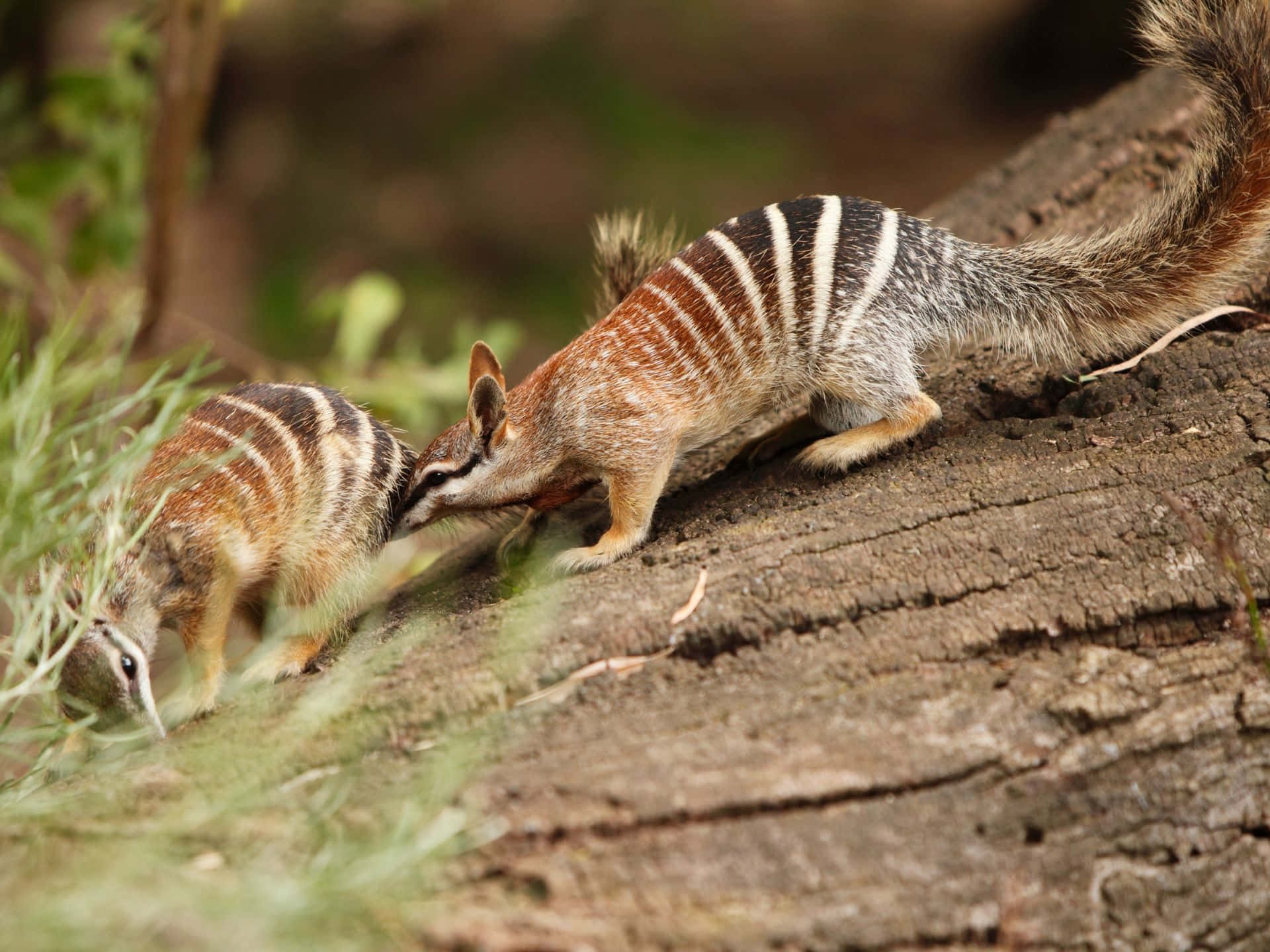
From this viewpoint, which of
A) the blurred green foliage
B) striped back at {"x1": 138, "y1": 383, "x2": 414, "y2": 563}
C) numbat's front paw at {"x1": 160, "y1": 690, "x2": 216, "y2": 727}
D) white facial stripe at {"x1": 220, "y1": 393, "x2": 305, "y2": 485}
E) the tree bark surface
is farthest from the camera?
the blurred green foliage

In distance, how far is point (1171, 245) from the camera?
2.49 meters

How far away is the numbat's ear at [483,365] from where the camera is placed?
8.38 ft

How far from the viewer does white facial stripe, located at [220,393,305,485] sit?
261 centimetres

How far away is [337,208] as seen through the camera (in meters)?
7.98

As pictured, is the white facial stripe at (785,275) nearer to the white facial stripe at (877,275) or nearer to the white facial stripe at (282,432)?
the white facial stripe at (877,275)

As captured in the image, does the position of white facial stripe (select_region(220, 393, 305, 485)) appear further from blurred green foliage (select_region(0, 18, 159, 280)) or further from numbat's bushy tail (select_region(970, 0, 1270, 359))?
blurred green foliage (select_region(0, 18, 159, 280))

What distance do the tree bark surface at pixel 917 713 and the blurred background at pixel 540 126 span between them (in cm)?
562

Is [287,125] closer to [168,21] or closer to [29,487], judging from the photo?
[168,21]

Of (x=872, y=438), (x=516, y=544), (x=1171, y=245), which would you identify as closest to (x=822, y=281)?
(x=872, y=438)

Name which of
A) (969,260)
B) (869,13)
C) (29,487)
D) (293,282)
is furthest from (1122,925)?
(869,13)

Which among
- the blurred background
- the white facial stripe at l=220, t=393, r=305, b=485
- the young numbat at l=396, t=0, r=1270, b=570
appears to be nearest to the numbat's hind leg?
the young numbat at l=396, t=0, r=1270, b=570

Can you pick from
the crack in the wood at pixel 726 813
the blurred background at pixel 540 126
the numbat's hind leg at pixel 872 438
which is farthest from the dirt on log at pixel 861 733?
the blurred background at pixel 540 126

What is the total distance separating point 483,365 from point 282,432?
509 mm

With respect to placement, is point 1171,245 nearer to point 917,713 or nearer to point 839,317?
point 839,317
